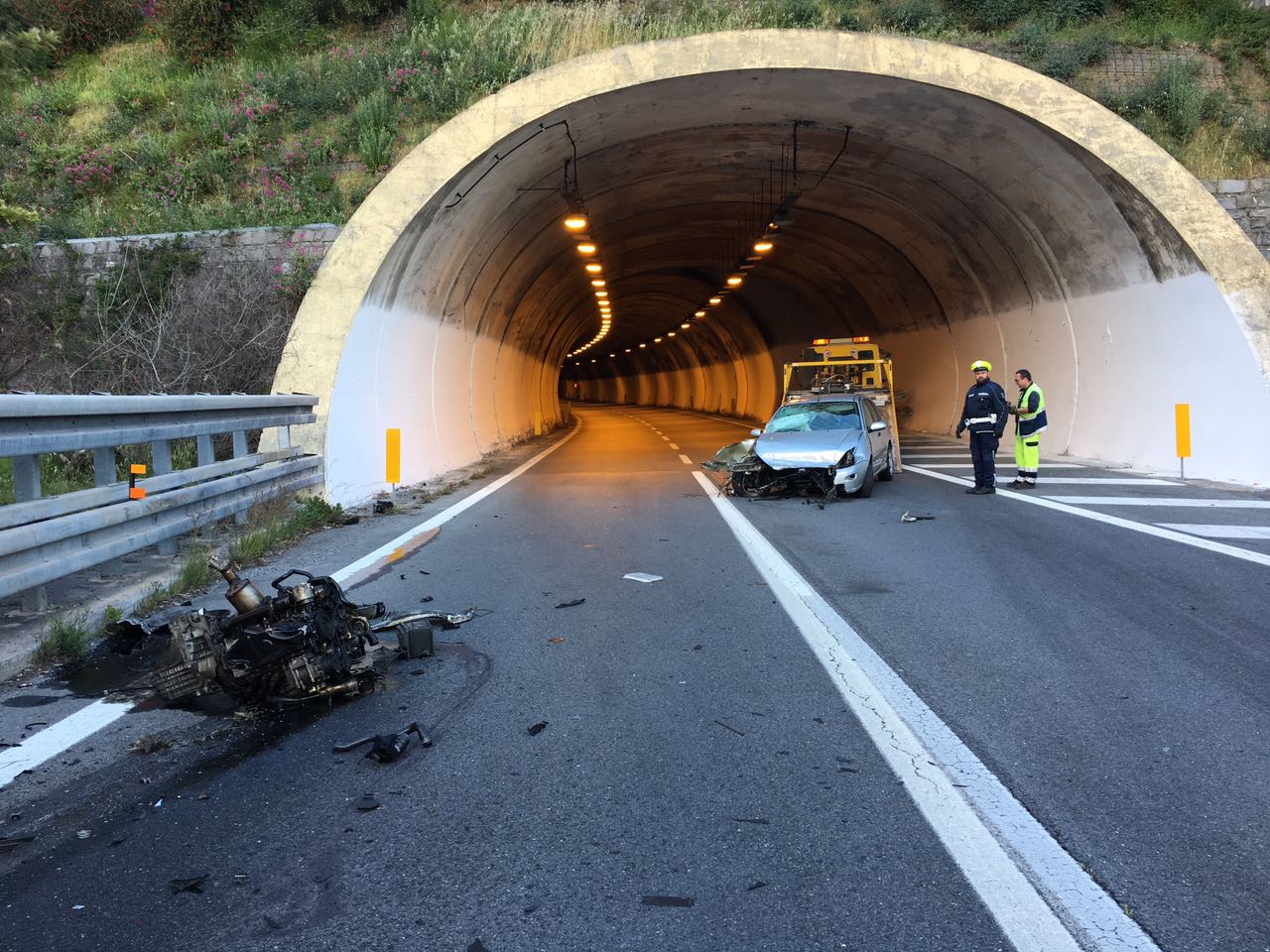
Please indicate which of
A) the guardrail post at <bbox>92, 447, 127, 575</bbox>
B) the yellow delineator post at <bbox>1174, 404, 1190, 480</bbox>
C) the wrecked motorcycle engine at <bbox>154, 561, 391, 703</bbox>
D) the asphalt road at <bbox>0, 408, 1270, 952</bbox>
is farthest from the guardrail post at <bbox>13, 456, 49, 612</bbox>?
the yellow delineator post at <bbox>1174, 404, 1190, 480</bbox>

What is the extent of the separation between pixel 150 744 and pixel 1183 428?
14473 mm

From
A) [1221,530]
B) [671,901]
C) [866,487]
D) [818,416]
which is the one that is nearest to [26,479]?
[671,901]

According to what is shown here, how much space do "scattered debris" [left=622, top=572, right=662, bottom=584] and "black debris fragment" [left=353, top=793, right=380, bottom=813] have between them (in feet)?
14.0

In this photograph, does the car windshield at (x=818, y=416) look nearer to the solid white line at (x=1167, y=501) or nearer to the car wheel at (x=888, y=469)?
→ the car wheel at (x=888, y=469)

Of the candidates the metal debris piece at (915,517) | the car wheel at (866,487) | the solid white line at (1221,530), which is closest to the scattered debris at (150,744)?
the metal debris piece at (915,517)

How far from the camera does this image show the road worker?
1338 cm

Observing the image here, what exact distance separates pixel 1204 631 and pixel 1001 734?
260 centimetres

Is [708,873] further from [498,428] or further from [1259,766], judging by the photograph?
[498,428]

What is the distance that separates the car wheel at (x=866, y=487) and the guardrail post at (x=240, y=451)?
7.88 metres

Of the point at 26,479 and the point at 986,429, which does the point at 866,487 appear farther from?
the point at 26,479

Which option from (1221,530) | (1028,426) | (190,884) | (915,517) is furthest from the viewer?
(1028,426)

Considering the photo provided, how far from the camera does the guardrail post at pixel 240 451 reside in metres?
9.19

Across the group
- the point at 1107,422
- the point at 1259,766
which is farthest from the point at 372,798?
the point at 1107,422

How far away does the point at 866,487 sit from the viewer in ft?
43.8
